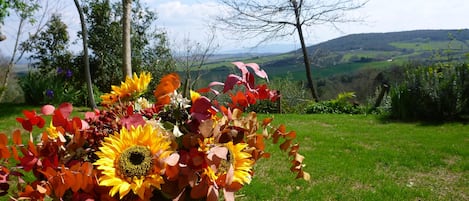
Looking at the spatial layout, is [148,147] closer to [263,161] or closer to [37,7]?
[263,161]

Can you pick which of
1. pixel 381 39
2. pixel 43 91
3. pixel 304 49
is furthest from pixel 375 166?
pixel 381 39

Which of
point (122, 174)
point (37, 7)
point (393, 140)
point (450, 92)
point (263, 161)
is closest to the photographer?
point (122, 174)

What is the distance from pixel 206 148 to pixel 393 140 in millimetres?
6402

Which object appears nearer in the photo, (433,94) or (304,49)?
(433,94)

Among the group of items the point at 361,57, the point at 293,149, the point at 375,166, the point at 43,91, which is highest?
the point at 293,149

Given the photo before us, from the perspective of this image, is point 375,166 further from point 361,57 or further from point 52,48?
point 361,57

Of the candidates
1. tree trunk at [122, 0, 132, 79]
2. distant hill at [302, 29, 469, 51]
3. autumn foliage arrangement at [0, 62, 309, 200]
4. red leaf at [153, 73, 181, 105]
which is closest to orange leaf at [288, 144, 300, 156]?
autumn foliage arrangement at [0, 62, 309, 200]

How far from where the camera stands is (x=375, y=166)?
5164 millimetres

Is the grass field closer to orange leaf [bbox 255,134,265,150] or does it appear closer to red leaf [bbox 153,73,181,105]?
orange leaf [bbox 255,134,265,150]

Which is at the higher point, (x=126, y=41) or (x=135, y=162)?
(x=126, y=41)

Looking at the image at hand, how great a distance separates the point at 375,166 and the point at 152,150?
4730mm

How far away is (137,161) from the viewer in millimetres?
880

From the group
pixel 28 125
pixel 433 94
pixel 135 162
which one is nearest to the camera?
pixel 135 162

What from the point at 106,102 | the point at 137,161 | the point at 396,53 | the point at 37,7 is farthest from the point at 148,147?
the point at 396,53
